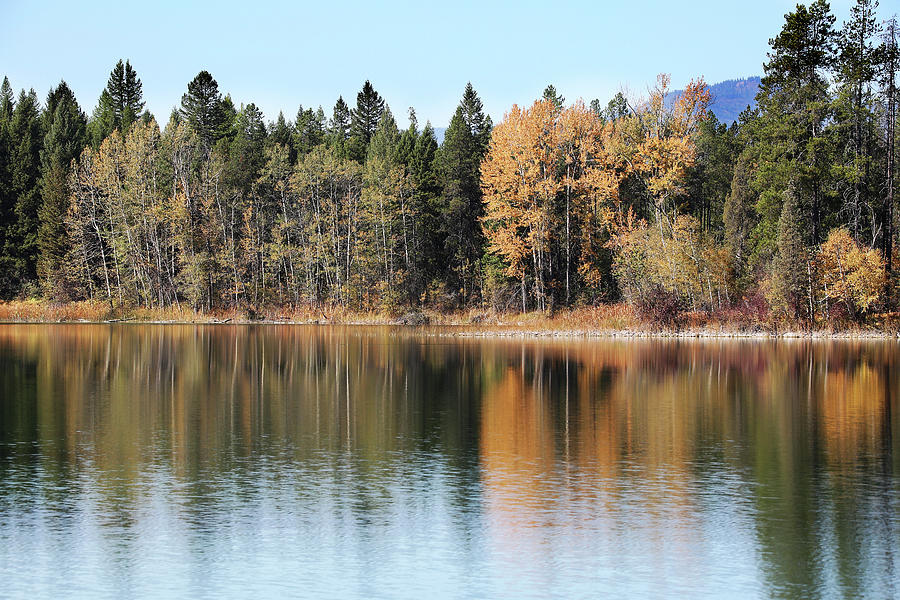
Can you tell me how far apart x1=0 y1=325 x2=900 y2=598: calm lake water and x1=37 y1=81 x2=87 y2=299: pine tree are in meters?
56.6

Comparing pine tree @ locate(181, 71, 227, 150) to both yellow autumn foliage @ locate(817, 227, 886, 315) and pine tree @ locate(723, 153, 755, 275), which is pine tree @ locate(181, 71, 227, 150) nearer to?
pine tree @ locate(723, 153, 755, 275)

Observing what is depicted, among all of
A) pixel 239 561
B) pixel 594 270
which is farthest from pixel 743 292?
pixel 239 561

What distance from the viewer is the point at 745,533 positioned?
585 inches

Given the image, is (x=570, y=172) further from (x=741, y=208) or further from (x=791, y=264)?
(x=791, y=264)

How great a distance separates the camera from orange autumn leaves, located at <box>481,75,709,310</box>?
6688cm

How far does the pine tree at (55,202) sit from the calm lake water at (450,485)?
56565 mm

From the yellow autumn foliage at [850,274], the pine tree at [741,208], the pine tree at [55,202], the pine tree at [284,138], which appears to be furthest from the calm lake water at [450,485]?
the pine tree at [284,138]

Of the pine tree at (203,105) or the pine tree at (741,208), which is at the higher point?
the pine tree at (203,105)

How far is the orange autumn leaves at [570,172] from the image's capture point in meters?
66.9

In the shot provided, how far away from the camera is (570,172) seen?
72.0 metres

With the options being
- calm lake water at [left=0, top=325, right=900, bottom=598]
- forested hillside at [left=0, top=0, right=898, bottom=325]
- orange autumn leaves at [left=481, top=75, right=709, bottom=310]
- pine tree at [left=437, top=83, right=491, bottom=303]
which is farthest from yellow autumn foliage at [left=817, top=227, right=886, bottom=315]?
pine tree at [left=437, top=83, right=491, bottom=303]

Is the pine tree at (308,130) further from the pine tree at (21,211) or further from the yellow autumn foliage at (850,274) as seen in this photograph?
the yellow autumn foliage at (850,274)

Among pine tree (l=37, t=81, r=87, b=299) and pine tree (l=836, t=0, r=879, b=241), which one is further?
pine tree (l=37, t=81, r=87, b=299)

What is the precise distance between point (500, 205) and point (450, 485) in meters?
53.8
